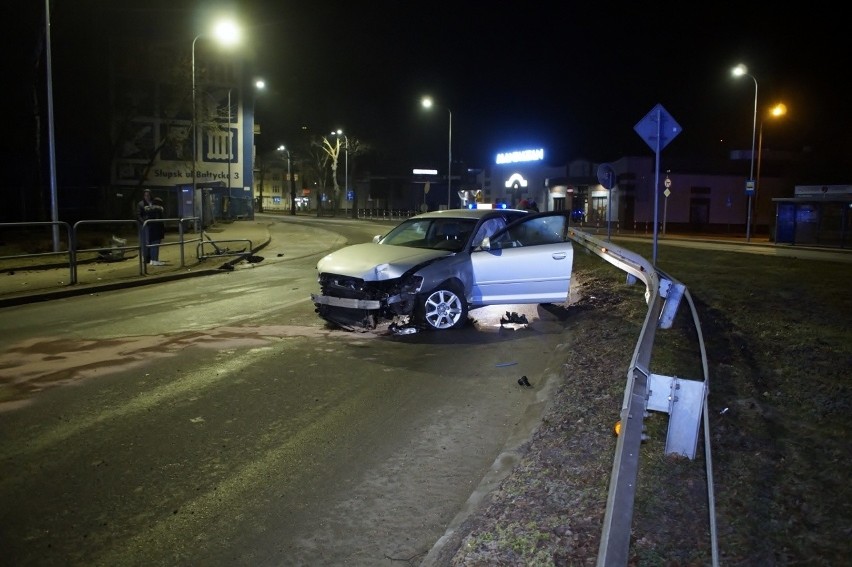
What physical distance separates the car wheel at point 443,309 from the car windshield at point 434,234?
0.79 m

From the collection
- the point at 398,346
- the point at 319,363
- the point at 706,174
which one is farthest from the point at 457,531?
the point at 706,174

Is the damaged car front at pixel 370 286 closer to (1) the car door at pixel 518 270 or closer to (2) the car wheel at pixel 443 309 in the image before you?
(2) the car wheel at pixel 443 309

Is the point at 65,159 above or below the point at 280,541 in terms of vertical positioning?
above

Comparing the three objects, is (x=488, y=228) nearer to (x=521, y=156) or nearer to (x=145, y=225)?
(x=145, y=225)

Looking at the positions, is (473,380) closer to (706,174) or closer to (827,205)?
(827,205)

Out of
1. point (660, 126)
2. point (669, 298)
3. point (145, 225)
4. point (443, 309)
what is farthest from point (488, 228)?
point (145, 225)

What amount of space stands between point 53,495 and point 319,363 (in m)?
3.62

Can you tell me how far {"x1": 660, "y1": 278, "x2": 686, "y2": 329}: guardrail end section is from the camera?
833cm

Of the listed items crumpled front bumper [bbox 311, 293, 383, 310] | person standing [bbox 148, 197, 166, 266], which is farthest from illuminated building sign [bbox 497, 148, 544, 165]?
crumpled front bumper [bbox 311, 293, 383, 310]

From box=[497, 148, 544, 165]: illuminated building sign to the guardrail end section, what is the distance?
5618cm

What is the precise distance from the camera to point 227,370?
742 cm

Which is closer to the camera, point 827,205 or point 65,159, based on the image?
point 827,205

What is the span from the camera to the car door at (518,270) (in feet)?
32.8

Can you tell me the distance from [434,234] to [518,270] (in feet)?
4.71
